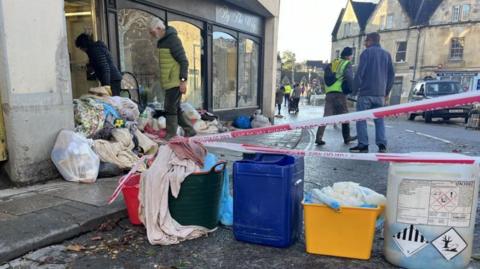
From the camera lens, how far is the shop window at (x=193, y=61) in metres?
9.59

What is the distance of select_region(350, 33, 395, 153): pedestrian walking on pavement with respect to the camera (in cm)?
674

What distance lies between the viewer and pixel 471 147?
7938 mm

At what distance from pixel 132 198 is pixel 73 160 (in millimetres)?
1470

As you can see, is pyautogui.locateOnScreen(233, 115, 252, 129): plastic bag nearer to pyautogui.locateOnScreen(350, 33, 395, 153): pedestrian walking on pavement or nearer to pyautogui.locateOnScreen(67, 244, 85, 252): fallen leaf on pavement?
pyautogui.locateOnScreen(350, 33, 395, 153): pedestrian walking on pavement

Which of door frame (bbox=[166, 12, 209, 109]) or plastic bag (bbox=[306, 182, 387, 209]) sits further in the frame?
door frame (bbox=[166, 12, 209, 109])

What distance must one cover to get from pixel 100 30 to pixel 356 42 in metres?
37.4

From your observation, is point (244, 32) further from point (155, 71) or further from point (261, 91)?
point (155, 71)

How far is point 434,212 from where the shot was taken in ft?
8.18

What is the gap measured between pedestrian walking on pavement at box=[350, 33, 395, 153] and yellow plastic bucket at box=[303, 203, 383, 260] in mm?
4222

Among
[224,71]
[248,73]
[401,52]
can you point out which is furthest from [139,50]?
[401,52]

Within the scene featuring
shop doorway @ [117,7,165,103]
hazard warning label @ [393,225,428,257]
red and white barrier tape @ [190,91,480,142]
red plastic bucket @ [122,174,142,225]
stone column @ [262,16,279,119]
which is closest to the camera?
red and white barrier tape @ [190,91,480,142]

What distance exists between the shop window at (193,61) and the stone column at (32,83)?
5.18 metres

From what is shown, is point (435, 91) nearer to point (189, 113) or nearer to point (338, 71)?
point (338, 71)

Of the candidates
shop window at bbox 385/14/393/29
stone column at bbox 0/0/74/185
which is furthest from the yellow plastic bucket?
shop window at bbox 385/14/393/29
